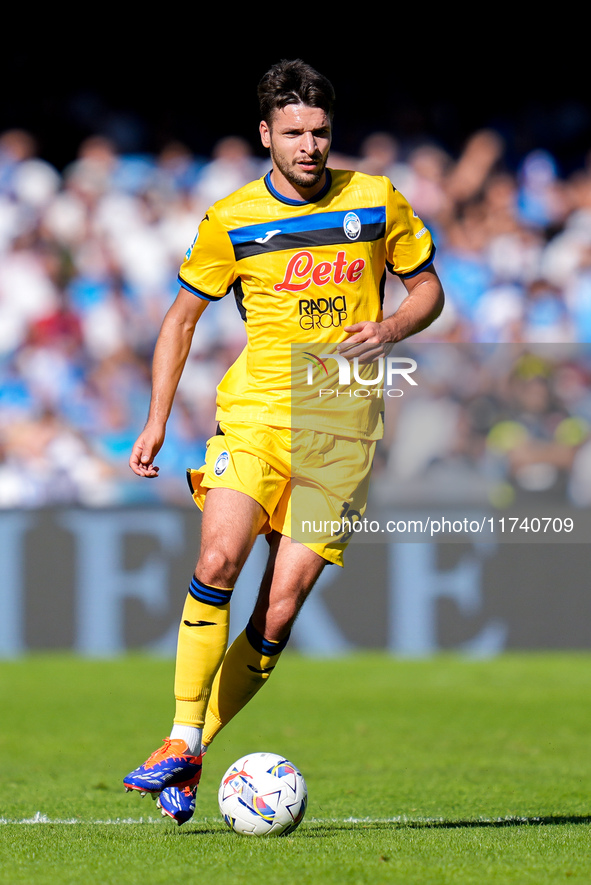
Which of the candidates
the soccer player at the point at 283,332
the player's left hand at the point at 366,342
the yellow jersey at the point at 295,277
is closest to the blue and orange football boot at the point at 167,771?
the soccer player at the point at 283,332

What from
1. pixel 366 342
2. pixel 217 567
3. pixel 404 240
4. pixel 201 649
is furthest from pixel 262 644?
pixel 404 240

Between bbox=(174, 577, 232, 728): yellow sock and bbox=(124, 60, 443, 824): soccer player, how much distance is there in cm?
2

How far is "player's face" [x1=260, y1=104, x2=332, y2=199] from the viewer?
14.1ft

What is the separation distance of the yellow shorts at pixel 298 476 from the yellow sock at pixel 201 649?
0.38 m

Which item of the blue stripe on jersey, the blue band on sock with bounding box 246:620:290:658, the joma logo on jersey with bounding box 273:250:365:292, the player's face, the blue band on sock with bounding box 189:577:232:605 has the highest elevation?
the player's face

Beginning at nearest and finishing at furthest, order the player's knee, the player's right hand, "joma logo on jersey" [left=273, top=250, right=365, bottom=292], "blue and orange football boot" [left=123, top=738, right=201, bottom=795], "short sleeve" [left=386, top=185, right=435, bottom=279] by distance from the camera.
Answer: "blue and orange football boot" [left=123, top=738, right=201, bottom=795] → the player's knee → the player's right hand → "joma logo on jersey" [left=273, top=250, right=365, bottom=292] → "short sleeve" [left=386, top=185, right=435, bottom=279]

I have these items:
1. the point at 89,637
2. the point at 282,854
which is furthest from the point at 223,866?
the point at 89,637

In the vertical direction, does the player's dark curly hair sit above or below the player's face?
above

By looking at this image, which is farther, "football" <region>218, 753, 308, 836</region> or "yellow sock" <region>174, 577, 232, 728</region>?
"yellow sock" <region>174, 577, 232, 728</region>

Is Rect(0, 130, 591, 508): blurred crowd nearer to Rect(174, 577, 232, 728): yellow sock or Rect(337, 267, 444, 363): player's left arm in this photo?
Rect(337, 267, 444, 363): player's left arm

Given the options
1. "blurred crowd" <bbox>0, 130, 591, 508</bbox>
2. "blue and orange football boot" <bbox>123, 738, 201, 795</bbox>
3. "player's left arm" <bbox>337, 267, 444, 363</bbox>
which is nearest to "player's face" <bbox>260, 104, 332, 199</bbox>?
"player's left arm" <bbox>337, 267, 444, 363</bbox>

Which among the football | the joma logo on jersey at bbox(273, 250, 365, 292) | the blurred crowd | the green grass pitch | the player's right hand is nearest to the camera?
the green grass pitch

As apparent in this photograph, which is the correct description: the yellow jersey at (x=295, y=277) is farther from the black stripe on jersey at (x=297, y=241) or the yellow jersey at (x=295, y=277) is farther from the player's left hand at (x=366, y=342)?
the player's left hand at (x=366, y=342)

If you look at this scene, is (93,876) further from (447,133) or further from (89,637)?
(447,133)
